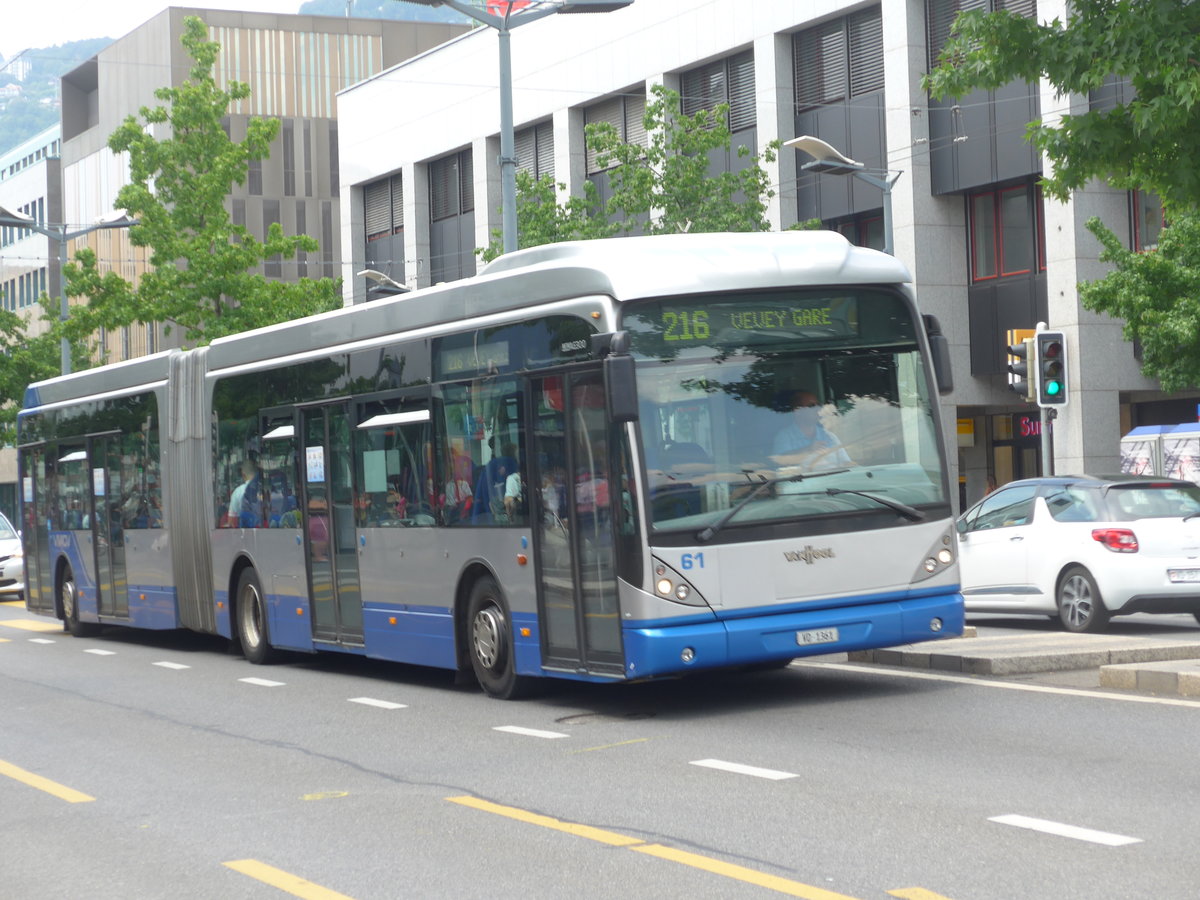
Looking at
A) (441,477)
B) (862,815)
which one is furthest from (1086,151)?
(862,815)

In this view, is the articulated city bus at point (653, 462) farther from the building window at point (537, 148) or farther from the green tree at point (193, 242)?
the building window at point (537, 148)

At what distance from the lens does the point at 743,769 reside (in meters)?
9.17

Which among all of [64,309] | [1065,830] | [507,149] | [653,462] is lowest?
[1065,830]

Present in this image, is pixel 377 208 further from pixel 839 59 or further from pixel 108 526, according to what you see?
pixel 108 526

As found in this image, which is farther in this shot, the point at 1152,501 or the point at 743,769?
the point at 1152,501

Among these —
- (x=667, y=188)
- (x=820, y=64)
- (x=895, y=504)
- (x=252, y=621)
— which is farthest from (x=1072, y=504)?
(x=820, y=64)

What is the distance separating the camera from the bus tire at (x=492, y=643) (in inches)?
493

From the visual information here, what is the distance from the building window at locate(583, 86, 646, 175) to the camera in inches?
1567

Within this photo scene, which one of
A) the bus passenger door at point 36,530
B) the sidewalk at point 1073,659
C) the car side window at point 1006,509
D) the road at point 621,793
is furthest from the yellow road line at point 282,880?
the bus passenger door at point 36,530

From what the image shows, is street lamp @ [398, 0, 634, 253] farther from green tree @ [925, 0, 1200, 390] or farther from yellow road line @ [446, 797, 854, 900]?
yellow road line @ [446, 797, 854, 900]

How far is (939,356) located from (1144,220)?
20.7 metres

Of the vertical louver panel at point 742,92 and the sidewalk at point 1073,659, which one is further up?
the vertical louver panel at point 742,92

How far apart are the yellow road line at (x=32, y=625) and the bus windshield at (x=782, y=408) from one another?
581 inches

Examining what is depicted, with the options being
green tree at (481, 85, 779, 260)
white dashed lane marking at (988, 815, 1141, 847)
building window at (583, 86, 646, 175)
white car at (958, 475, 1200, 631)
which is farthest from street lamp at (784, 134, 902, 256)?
white dashed lane marking at (988, 815, 1141, 847)
